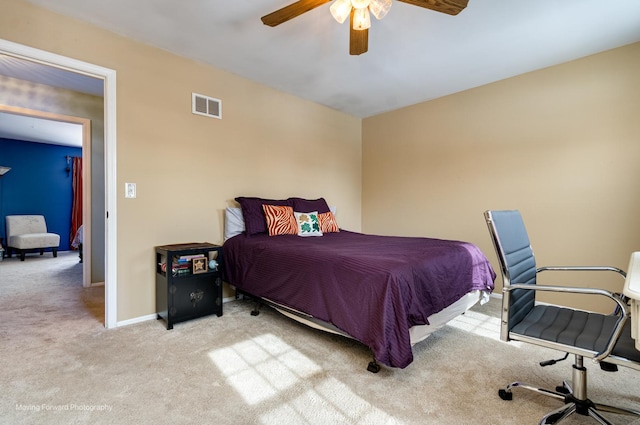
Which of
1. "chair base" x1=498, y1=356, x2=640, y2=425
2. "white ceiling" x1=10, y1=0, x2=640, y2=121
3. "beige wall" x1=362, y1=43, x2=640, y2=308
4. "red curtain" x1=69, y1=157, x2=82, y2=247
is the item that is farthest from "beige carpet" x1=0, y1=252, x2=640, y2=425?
"red curtain" x1=69, y1=157, x2=82, y2=247

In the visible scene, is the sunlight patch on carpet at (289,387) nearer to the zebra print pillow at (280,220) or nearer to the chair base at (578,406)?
the chair base at (578,406)

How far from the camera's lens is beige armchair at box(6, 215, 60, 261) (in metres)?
5.58

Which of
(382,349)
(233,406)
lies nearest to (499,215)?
(382,349)

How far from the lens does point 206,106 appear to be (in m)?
3.11

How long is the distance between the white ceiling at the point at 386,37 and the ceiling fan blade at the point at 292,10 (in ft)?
1.12

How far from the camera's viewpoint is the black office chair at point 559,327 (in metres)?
1.18

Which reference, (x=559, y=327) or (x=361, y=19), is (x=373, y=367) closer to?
(x=559, y=327)

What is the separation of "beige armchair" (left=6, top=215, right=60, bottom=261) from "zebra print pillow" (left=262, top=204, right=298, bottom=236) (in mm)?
5426

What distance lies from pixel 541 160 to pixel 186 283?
3.69m

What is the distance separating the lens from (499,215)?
1.59 meters

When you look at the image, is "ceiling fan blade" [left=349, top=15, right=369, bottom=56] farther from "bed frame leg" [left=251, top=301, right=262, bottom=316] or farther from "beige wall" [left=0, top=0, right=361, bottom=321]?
"bed frame leg" [left=251, top=301, right=262, bottom=316]

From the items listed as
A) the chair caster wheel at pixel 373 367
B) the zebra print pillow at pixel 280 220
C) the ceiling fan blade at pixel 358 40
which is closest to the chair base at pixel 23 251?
the zebra print pillow at pixel 280 220

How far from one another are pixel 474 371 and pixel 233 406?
4.76 ft

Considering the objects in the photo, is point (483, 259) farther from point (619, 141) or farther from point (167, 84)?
point (167, 84)
